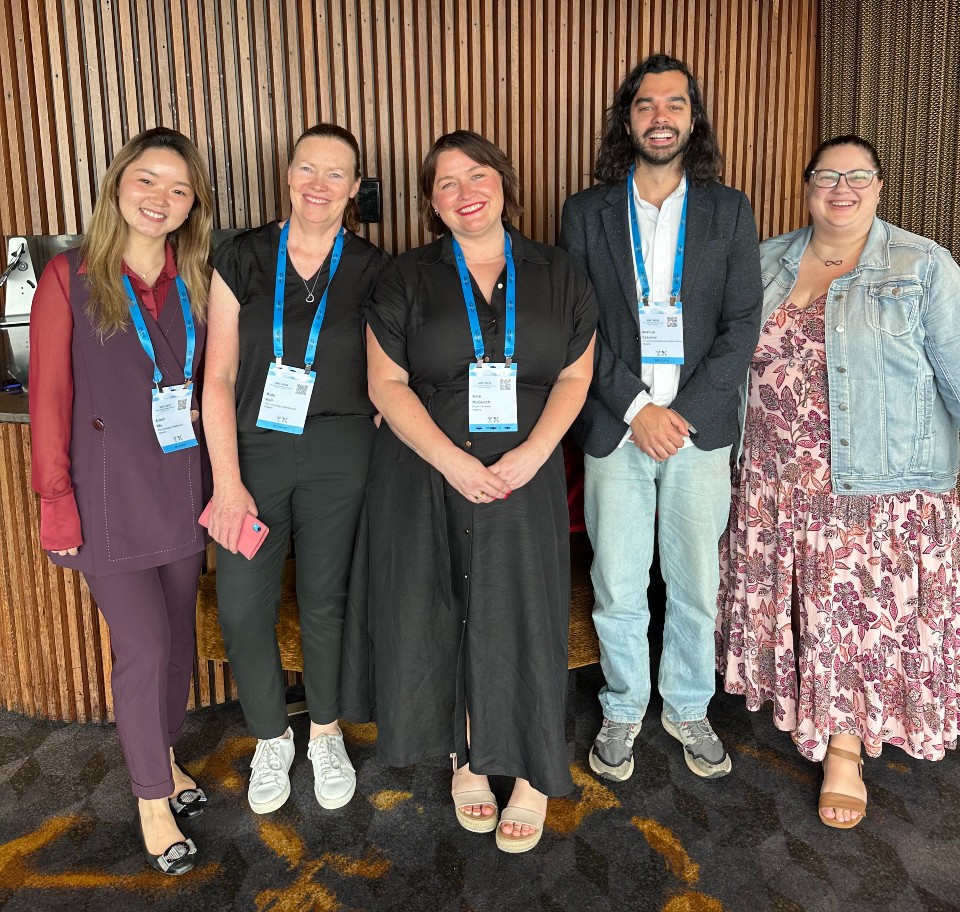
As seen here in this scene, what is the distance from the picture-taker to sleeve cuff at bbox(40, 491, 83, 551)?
7.43 feet

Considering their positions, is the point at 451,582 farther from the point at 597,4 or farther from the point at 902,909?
the point at 597,4

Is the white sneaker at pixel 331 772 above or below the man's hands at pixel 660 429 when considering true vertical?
below

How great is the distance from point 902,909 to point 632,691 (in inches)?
38.2

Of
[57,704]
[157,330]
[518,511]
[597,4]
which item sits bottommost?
[57,704]

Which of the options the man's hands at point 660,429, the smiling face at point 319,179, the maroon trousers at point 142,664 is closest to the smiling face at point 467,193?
the smiling face at point 319,179

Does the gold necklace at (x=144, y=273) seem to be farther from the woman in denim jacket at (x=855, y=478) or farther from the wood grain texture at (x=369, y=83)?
the woman in denim jacket at (x=855, y=478)

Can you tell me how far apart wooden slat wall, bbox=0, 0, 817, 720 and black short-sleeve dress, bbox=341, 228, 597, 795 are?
1.26 metres

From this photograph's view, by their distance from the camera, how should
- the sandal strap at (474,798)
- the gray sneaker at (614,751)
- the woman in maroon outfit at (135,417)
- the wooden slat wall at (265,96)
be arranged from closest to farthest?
the woman in maroon outfit at (135,417) → the sandal strap at (474,798) → the gray sneaker at (614,751) → the wooden slat wall at (265,96)

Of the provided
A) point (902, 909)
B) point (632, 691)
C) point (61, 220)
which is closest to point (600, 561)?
point (632, 691)

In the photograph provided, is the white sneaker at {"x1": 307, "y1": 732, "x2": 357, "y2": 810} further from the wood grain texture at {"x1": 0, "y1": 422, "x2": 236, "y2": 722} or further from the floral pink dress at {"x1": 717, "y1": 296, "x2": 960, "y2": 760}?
the floral pink dress at {"x1": 717, "y1": 296, "x2": 960, "y2": 760}

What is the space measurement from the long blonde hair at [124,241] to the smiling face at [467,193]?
735 mm

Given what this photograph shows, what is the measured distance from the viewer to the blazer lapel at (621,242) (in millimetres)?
2631

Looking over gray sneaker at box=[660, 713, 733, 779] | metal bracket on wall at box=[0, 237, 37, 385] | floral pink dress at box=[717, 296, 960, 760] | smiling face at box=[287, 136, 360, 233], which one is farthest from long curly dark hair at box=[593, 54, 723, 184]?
metal bracket on wall at box=[0, 237, 37, 385]

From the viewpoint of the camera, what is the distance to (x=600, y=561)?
2787 millimetres
